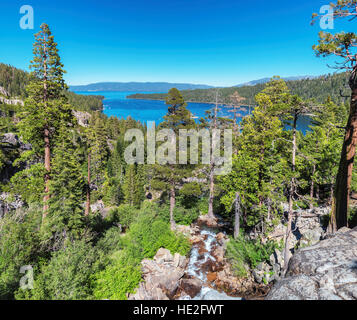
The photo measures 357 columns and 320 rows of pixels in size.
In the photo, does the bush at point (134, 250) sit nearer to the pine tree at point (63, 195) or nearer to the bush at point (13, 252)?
the pine tree at point (63, 195)

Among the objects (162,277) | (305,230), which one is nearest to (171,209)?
(162,277)

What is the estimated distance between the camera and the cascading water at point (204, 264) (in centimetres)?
1320

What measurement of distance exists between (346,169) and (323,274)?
443 cm

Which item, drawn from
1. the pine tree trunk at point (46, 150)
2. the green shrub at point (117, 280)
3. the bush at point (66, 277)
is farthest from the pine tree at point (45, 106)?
the green shrub at point (117, 280)

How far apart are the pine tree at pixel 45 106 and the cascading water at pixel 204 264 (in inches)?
466

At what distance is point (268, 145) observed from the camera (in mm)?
16156

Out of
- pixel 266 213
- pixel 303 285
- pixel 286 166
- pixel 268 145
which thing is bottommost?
pixel 266 213

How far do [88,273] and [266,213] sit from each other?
1426 centimetres

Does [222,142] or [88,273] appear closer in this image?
[88,273]

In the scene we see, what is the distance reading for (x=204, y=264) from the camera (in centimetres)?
1727
